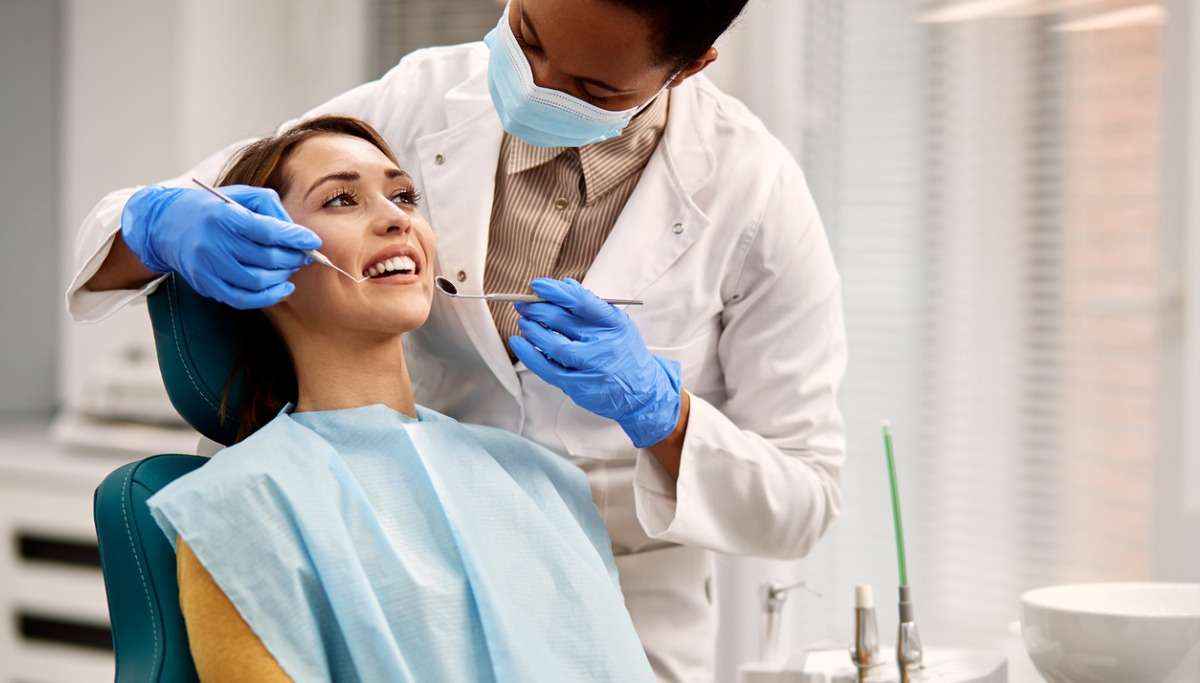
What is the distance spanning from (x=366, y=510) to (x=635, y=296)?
0.44 meters

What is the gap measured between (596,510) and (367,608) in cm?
39

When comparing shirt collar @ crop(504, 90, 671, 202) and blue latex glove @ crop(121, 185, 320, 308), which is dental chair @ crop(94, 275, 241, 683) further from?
shirt collar @ crop(504, 90, 671, 202)

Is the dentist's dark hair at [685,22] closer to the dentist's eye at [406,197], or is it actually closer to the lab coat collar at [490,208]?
the lab coat collar at [490,208]

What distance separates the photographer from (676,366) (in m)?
1.32

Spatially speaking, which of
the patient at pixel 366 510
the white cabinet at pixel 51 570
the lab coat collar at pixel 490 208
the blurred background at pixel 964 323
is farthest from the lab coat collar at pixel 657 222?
the white cabinet at pixel 51 570

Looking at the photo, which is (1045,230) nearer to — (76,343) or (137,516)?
(137,516)

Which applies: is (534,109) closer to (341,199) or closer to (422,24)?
(341,199)

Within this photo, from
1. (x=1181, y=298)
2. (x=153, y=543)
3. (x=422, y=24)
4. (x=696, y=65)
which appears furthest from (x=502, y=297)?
(x=422, y=24)

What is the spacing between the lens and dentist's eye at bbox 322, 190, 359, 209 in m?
1.31

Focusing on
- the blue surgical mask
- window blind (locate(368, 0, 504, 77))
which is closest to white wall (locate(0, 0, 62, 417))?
window blind (locate(368, 0, 504, 77))

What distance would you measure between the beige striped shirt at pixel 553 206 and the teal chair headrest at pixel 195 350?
335mm

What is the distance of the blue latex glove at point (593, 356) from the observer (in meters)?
1.23

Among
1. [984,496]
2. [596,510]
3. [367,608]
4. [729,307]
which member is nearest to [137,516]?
[367,608]

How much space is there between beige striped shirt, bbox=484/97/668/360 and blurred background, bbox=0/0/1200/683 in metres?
0.97
